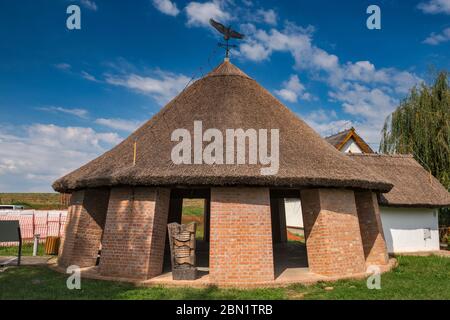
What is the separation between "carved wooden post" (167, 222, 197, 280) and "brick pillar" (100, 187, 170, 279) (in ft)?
2.13

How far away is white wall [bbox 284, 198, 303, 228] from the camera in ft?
93.7

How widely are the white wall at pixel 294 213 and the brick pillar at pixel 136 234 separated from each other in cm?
1961

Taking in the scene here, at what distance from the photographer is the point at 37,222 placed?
24.5 meters

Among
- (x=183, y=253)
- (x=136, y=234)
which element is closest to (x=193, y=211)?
(x=136, y=234)

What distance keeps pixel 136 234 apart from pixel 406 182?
1529 cm

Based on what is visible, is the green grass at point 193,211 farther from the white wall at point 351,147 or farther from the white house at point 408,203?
the white house at point 408,203

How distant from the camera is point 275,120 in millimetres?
12445

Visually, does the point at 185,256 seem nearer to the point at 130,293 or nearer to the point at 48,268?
the point at 130,293

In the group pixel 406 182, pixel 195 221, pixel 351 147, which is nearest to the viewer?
pixel 195 221

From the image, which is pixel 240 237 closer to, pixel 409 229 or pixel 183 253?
pixel 183 253

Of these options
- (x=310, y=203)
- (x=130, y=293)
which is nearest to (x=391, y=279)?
(x=310, y=203)

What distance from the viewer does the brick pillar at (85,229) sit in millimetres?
11828

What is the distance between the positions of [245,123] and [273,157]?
1.81 metres

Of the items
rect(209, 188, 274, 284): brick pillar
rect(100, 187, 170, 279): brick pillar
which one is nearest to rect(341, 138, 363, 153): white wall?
rect(209, 188, 274, 284): brick pillar
